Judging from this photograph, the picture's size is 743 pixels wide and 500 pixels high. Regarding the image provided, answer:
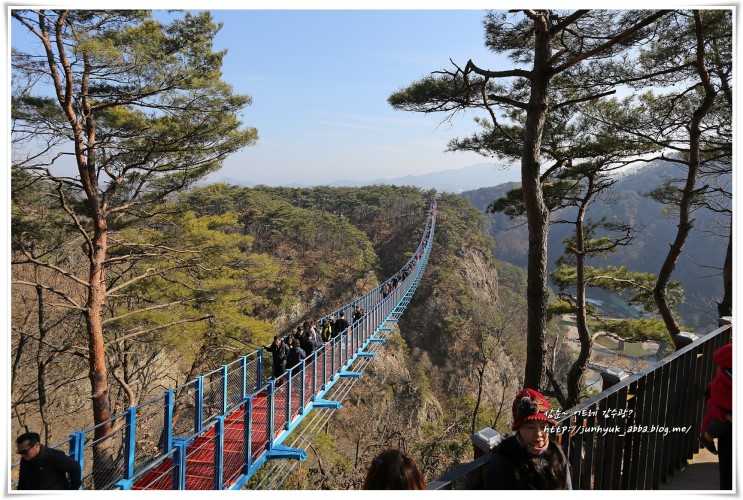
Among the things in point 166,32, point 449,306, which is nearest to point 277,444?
point 166,32

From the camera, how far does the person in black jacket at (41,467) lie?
217 cm

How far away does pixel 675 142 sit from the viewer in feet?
22.7

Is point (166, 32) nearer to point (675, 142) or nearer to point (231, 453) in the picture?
point (231, 453)

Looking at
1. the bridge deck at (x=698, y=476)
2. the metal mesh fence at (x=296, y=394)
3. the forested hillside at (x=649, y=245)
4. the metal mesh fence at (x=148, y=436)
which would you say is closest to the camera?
the bridge deck at (x=698, y=476)

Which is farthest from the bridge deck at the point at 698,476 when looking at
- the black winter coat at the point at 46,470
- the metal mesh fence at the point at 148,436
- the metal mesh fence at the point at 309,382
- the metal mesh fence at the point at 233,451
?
the metal mesh fence at the point at 309,382

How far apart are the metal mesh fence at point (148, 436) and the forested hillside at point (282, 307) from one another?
70cm

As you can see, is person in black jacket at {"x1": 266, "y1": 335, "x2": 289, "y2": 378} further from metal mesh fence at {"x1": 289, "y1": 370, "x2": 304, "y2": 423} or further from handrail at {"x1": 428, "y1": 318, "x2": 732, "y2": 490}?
handrail at {"x1": 428, "y1": 318, "x2": 732, "y2": 490}

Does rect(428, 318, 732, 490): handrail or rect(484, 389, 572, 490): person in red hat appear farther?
rect(428, 318, 732, 490): handrail

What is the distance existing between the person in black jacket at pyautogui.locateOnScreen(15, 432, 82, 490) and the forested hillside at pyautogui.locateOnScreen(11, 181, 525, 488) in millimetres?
3621

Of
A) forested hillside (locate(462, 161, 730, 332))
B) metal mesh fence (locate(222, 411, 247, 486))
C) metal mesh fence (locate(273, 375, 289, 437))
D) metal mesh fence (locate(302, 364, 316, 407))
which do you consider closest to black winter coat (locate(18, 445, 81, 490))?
metal mesh fence (locate(222, 411, 247, 486))

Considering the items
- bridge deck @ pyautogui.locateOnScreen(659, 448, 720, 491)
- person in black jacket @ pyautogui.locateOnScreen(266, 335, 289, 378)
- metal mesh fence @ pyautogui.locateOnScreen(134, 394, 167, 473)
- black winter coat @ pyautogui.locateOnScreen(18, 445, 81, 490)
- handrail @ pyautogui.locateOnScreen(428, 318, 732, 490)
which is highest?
handrail @ pyautogui.locateOnScreen(428, 318, 732, 490)

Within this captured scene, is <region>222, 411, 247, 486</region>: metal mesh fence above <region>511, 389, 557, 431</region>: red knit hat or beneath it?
beneath

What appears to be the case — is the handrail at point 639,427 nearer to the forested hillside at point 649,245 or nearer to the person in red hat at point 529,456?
the person in red hat at point 529,456

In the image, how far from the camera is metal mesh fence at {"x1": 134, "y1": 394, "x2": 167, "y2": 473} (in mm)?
3569
